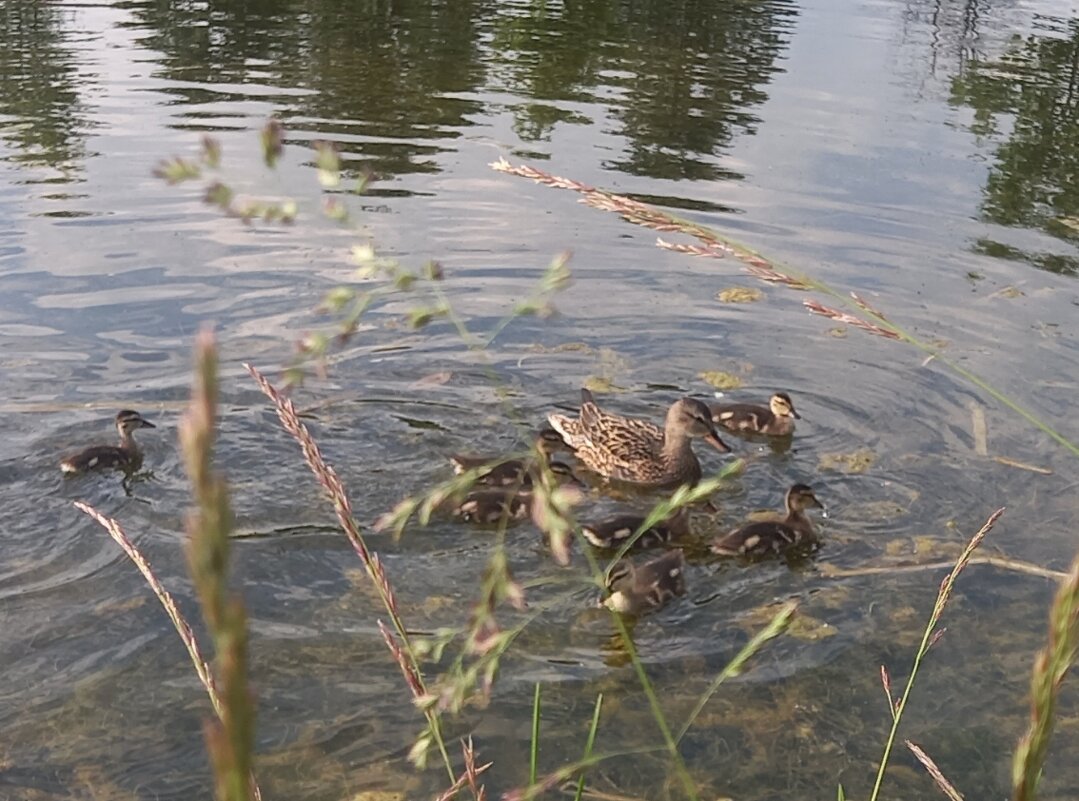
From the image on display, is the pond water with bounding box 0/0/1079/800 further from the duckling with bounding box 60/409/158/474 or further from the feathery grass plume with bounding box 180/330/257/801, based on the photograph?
the feathery grass plume with bounding box 180/330/257/801

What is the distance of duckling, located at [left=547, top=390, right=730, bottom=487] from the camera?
6.45 meters

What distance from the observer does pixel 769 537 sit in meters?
5.44

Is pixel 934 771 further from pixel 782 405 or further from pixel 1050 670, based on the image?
pixel 782 405

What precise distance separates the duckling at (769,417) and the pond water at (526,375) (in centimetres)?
13

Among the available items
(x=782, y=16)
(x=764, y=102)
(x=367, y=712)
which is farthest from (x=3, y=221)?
(x=782, y=16)

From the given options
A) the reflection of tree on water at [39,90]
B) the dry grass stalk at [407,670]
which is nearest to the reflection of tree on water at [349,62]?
the reflection of tree on water at [39,90]

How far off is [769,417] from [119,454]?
3.39 meters

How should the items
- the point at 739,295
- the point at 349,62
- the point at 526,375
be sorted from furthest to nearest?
the point at 349,62, the point at 739,295, the point at 526,375

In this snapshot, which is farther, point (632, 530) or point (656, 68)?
point (656, 68)

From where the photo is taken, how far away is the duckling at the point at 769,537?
5445mm

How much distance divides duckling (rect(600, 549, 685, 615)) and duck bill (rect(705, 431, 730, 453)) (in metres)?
1.35

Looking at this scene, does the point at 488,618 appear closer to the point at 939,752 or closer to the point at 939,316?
the point at 939,752

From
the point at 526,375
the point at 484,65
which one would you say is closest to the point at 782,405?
the point at 526,375

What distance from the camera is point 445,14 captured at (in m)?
17.9
